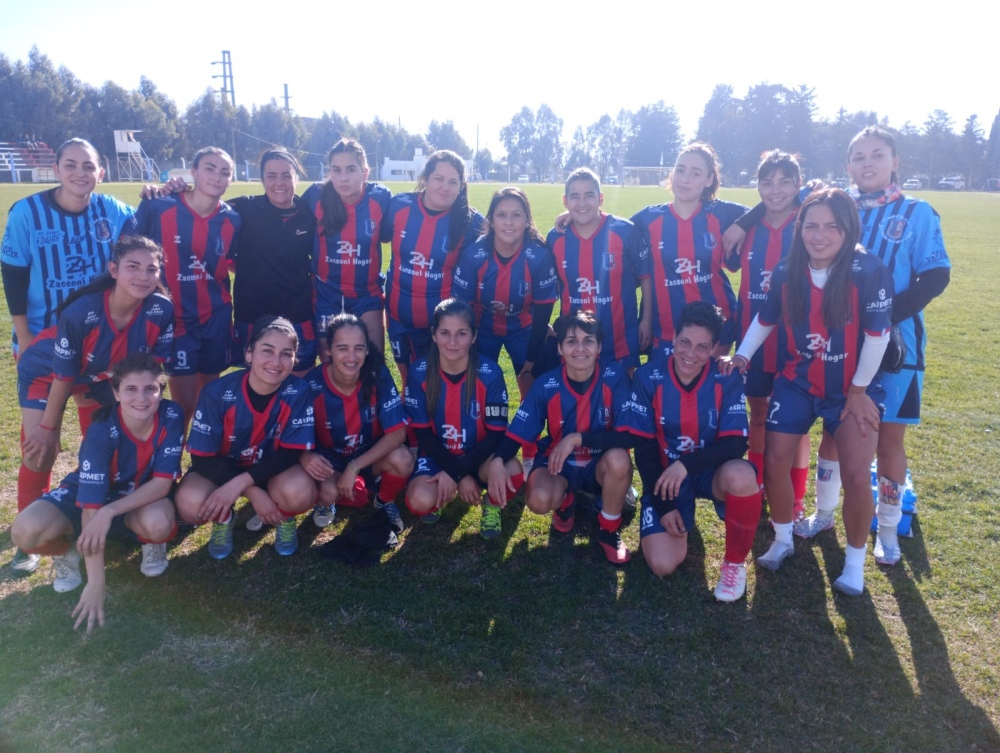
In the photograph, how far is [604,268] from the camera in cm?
423

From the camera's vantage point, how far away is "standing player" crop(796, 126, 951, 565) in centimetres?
345

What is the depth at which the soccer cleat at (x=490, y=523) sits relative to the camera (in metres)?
3.91

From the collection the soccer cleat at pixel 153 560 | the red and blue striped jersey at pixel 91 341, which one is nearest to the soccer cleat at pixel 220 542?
the soccer cleat at pixel 153 560

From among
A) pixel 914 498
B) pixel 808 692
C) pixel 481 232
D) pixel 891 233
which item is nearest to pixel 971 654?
pixel 808 692

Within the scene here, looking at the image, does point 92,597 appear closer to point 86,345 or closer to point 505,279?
point 86,345

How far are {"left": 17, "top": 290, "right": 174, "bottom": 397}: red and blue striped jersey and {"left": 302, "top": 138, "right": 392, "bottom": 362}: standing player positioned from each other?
0.98 metres

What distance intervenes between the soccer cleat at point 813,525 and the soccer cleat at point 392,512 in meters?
2.26

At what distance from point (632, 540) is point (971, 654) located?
1.61 metres

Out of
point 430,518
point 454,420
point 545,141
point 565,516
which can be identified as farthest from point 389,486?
point 545,141

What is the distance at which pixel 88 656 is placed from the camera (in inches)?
113

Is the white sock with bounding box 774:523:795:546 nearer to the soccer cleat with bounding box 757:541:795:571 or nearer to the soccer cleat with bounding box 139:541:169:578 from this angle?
the soccer cleat with bounding box 757:541:795:571

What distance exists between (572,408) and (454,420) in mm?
677

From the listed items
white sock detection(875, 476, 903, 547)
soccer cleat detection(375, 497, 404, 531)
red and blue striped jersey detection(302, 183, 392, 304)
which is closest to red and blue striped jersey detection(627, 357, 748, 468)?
white sock detection(875, 476, 903, 547)

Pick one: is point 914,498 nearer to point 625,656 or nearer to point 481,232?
point 625,656
